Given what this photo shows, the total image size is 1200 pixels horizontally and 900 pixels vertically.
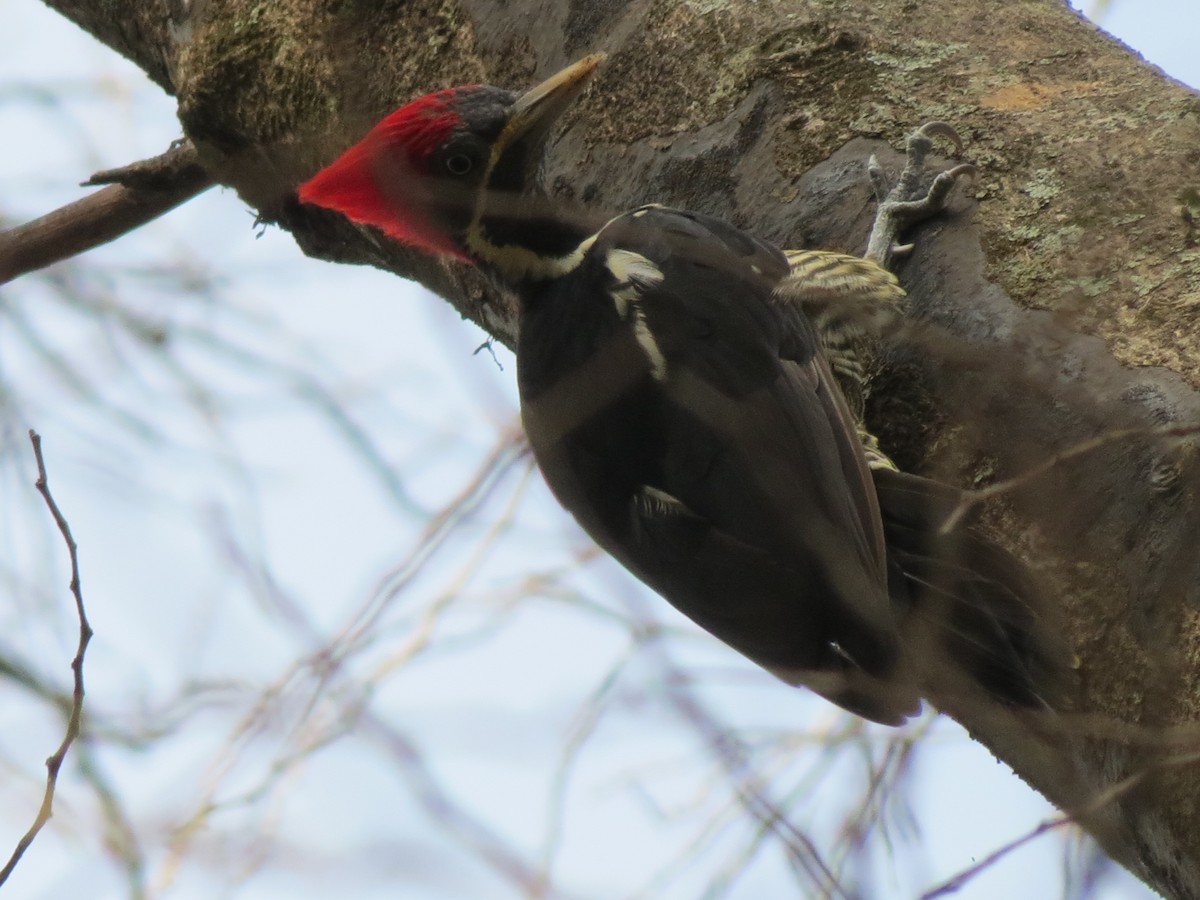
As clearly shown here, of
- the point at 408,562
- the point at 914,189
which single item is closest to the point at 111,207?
the point at 408,562

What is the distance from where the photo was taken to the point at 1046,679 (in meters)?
2.37

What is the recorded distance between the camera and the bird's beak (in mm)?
2990

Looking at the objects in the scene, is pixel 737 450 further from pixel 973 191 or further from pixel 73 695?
pixel 73 695

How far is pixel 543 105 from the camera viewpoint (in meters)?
3.10

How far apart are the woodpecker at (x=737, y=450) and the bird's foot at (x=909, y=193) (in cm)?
8

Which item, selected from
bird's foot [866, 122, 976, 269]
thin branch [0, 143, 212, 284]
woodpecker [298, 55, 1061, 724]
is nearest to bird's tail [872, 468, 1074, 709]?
woodpecker [298, 55, 1061, 724]

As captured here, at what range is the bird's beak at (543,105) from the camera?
118 inches

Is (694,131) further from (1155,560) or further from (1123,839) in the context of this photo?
(1123,839)

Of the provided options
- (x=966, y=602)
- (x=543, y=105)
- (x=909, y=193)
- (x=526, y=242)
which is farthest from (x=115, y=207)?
(x=966, y=602)

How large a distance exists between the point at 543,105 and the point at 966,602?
151 centimetres

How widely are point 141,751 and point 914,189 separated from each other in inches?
69.1

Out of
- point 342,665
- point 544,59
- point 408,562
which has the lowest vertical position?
point 342,665

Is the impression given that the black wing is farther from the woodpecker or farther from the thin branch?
the thin branch

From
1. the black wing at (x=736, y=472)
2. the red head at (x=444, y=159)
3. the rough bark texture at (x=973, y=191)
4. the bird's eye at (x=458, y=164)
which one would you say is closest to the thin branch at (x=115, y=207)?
the rough bark texture at (x=973, y=191)
